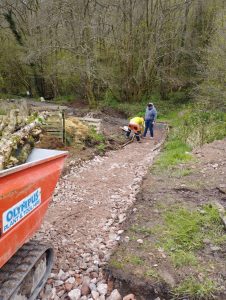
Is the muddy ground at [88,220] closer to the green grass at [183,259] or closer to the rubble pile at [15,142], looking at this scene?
the green grass at [183,259]

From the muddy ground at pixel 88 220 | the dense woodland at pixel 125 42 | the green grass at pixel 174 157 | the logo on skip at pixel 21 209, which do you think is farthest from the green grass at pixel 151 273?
the dense woodland at pixel 125 42

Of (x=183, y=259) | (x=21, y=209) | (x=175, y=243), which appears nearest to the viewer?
(x=21, y=209)

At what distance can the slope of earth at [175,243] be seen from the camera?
11.4 ft

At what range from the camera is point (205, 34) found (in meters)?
19.3

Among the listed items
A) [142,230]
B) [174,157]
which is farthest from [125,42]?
[142,230]

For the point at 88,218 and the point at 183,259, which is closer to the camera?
the point at 183,259

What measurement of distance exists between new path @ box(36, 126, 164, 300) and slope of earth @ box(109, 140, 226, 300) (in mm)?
308

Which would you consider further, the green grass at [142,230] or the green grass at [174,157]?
the green grass at [174,157]

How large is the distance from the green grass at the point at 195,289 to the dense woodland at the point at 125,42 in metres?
15.8

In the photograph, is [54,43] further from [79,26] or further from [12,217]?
[12,217]

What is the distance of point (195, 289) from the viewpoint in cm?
337

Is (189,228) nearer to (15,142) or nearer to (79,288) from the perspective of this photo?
(79,288)

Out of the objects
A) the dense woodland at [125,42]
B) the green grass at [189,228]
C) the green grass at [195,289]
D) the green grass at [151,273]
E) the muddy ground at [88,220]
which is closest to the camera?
the green grass at [195,289]

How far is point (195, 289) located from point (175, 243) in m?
0.89
